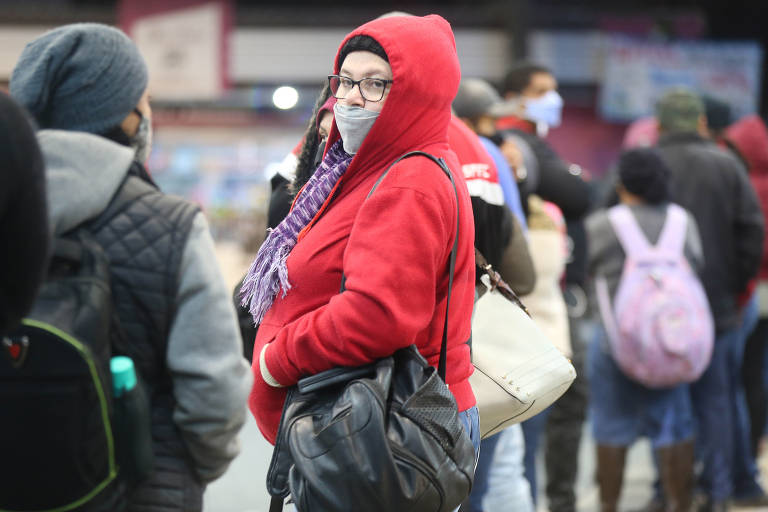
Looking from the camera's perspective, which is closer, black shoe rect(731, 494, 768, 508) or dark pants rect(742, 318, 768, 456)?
black shoe rect(731, 494, 768, 508)

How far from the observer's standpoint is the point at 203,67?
998cm

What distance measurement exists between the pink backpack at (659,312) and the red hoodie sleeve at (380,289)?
2.28 meters

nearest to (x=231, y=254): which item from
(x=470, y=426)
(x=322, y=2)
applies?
(x=322, y=2)

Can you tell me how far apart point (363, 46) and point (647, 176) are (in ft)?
8.03

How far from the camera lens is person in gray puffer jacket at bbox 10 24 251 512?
6.35 feet

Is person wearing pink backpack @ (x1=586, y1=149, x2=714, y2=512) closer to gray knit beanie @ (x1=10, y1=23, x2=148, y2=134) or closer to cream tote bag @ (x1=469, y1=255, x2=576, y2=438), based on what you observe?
cream tote bag @ (x1=469, y1=255, x2=576, y2=438)

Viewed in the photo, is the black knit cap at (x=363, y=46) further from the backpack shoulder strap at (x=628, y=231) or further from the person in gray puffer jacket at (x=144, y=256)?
the backpack shoulder strap at (x=628, y=231)

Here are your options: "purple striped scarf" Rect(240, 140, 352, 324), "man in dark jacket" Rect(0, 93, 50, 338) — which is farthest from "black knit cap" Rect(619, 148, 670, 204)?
"man in dark jacket" Rect(0, 93, 50, 338)

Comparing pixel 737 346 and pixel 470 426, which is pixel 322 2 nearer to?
pixel 737 346

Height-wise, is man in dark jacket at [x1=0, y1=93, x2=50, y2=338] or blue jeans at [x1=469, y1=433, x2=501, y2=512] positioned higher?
man in dark jacket at [x1=0, y1=93, x2=50, y2=338]

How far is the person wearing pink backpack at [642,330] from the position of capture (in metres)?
3.99

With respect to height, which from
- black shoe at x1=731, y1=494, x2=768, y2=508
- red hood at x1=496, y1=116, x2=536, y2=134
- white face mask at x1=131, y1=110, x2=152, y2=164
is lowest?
black shoe at x1=731, y1=494, x2=768, y2=508

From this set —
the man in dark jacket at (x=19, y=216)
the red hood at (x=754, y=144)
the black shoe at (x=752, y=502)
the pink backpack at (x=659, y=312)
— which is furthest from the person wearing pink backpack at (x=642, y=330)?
the man in dark jacket at (x=19, y=216)

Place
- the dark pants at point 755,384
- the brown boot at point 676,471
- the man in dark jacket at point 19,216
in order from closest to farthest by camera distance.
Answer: the man in dark jacket at point 19,216, the brown boot at point 676,471, the dark pants at point 755,384
